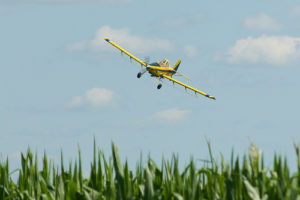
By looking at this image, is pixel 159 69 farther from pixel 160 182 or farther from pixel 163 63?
pixel 160 182

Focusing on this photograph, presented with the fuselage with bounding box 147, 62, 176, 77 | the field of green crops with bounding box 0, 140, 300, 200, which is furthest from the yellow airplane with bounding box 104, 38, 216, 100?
the field of green crops with bounding box 0, 140, 300, 200

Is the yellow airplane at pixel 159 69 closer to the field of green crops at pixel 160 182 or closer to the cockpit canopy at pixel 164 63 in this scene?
the cockpit canopy at pixel 164 63

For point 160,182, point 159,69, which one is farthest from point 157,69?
point 160,182

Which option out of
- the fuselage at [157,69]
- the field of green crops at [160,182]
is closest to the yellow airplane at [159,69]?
the fuselage at [157,69]

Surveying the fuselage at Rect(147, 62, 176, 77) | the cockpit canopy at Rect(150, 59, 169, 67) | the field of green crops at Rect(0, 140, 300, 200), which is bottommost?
the field of green crops at Rect(0, 140, 300, 200)

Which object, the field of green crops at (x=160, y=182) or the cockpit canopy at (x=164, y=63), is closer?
the field of green crops at (x=160, y=182)

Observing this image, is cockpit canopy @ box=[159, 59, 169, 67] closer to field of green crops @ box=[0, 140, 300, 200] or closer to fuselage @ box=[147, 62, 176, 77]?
→ fuselage @ box=[147, 62, 176, 77]

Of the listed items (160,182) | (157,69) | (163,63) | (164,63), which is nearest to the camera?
(160,182)

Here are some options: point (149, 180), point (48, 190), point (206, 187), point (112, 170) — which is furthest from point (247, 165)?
point (48, 190)

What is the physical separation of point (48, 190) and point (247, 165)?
4528 mm

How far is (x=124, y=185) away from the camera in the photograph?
9586 mm

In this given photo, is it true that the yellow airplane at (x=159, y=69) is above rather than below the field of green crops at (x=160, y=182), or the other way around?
above

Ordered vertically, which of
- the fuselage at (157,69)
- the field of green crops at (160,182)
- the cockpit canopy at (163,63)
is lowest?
the field of green crops at (160,182)

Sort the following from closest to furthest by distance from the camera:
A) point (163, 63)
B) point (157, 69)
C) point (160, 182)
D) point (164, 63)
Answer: point (160, 182) → point (157, 69) → point (163, 63) → point (164, 63)
